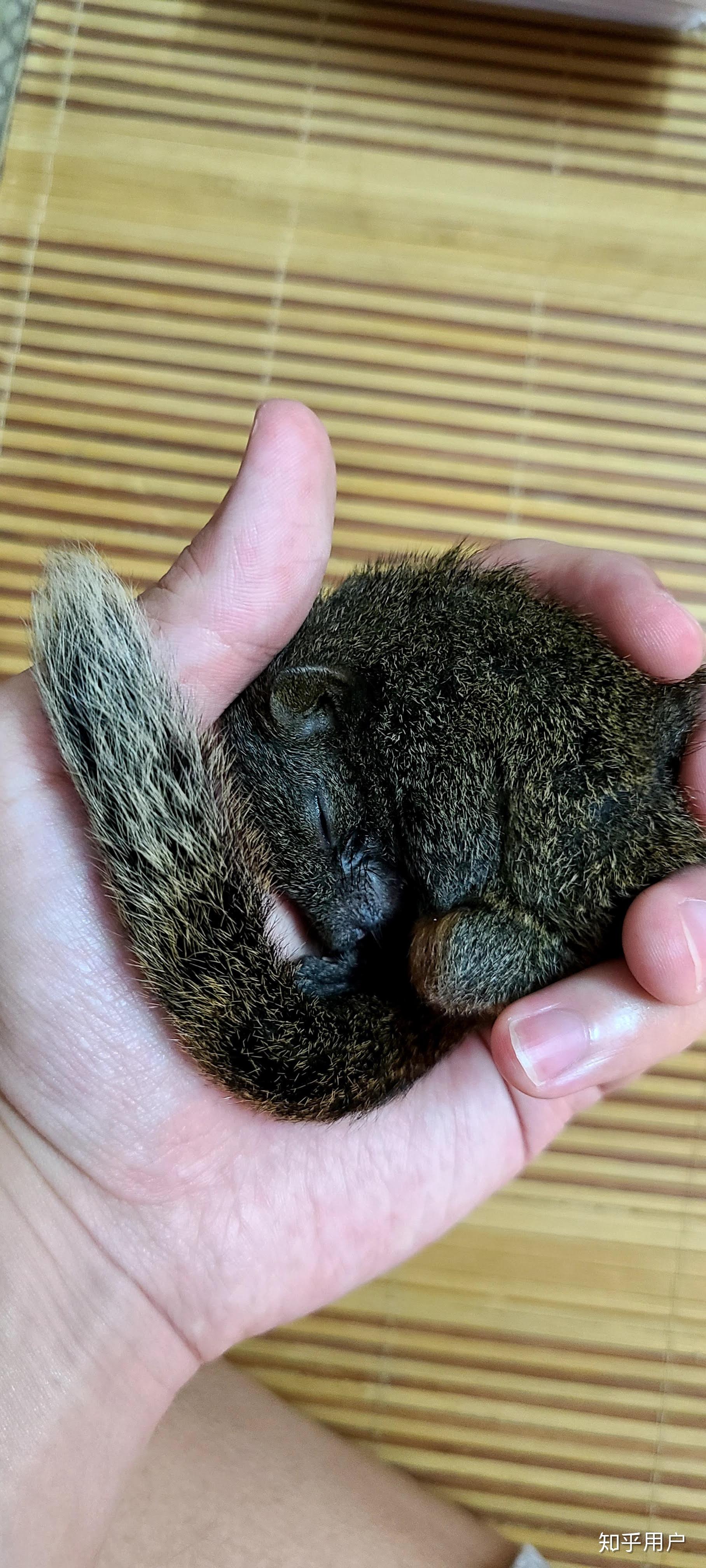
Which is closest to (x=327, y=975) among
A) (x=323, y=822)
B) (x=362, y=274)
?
(x=323, y=822)

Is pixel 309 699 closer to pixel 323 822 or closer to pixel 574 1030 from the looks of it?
pixel 323 822

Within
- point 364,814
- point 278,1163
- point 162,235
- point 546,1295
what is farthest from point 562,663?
point 162,235

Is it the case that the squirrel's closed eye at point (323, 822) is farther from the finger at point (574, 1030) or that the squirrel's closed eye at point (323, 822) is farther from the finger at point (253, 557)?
the finger at point (574, 1030)

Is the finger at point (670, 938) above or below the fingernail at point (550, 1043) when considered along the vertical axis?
above

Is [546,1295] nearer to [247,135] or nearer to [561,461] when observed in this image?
[561,461]

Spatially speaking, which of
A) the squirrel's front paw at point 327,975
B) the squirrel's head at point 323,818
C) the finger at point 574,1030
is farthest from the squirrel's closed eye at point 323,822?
the finger at point 574,1030

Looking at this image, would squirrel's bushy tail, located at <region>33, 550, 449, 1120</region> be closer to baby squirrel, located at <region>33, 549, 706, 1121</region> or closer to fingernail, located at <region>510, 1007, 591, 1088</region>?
baby squirrel, located at <region>33, 549, 706, 1121</region>

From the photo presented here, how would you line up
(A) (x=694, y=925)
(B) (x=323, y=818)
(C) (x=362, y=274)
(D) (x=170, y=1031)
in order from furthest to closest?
1. (C) (x=362, y=274)
2. (B) (x=323, y=818)
3. (D) (x=170, y=1031)
4. (A) (x=694, y=925)
